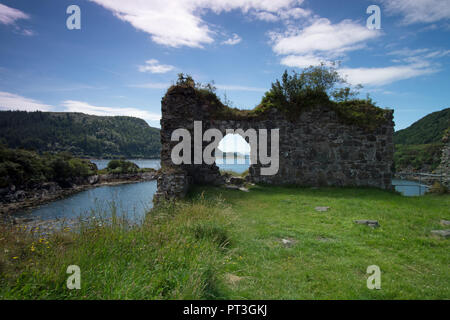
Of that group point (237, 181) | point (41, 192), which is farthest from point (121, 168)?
point (237, 181)

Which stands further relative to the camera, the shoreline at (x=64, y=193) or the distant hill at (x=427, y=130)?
the distant hill at (x=427, y=130)

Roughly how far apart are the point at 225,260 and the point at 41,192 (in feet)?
110

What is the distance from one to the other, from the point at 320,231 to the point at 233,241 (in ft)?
7.60

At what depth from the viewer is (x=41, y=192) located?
29094 millimetres

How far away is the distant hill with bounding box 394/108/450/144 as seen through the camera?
2259 inches

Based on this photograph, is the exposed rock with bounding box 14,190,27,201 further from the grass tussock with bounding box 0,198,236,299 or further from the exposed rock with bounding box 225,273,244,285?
the exposed rock with bounding box 225,273,244,285

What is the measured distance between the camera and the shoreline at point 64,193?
77.6 feet

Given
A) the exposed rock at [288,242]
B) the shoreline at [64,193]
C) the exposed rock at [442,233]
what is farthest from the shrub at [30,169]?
the exposed rock at [442,233]

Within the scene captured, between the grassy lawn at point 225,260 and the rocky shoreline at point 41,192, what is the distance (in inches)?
507

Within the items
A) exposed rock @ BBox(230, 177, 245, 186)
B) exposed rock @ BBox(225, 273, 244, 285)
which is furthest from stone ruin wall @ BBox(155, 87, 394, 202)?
exposed rock @ BBox(225, 273, 244, 285)

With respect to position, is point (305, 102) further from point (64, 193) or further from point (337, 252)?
point (64, 193)

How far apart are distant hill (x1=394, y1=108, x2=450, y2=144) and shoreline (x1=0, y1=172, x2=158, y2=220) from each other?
6571cm

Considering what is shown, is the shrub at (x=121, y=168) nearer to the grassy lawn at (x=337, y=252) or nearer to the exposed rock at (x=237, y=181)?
the exposed rock at (x=237, y=181)
